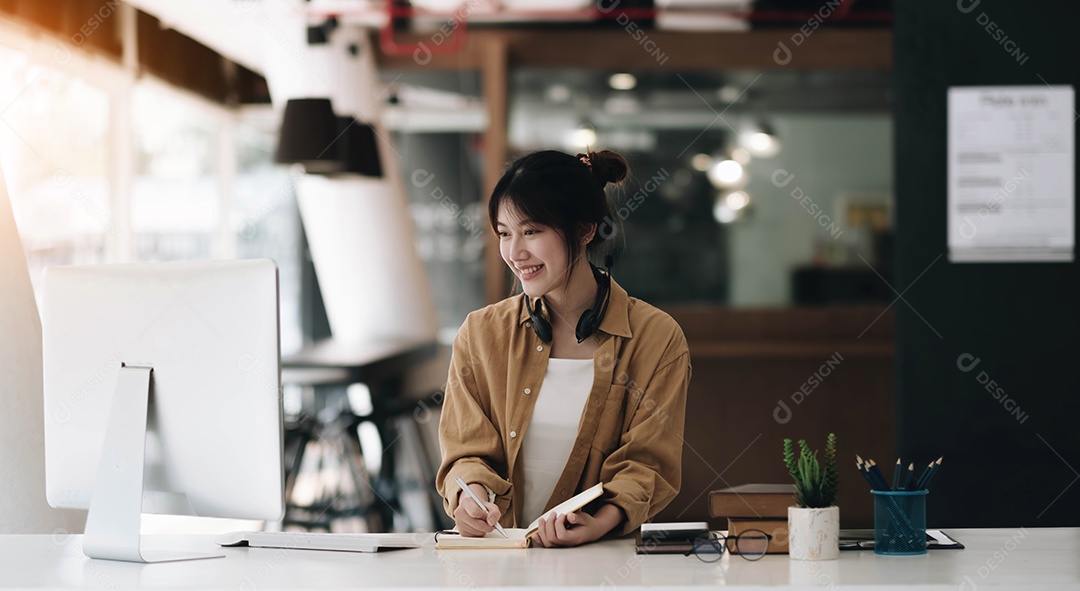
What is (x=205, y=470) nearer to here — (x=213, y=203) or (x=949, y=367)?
(x=949, y=367)

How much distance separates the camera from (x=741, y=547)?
1832mm

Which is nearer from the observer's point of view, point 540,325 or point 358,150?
point 540,325

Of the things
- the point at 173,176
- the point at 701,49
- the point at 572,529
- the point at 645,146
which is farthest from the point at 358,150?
the point at 572,529

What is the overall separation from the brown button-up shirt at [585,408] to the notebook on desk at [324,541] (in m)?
0.18

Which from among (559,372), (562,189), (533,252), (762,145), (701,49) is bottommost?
(559,372)

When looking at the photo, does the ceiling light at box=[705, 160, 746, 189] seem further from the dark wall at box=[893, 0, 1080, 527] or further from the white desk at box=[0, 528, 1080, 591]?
the white desk at box=[0, 528, 1080, 591]

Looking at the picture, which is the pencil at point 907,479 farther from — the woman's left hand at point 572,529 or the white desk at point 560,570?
the woman's left hand at point 572,529

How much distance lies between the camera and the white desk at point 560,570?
1.62 m

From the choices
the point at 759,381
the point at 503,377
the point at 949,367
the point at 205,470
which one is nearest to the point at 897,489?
the point at 503,377

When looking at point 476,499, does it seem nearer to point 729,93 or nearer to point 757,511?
point 757,511

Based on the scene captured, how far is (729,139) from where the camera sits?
6.45 m

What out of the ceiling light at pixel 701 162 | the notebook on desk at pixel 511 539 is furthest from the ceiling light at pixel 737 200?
the notebook on desk at pixel 511 539

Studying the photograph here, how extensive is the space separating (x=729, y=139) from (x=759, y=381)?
1.71 metres

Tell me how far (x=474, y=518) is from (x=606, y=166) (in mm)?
851
